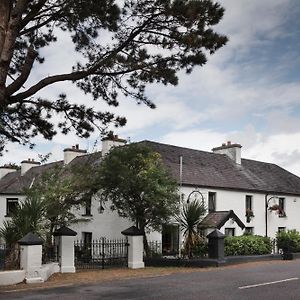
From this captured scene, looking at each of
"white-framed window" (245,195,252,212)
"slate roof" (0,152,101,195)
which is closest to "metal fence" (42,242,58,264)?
"slate roof" (0,152,101,195)

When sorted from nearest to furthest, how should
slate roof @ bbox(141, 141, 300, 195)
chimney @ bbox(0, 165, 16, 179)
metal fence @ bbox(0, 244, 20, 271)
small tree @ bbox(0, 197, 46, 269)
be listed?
1. metal fence @ bbox(0, 244, 20, 271)
2. small tree @ bbox(0, 197, 46, 269)
3. slate roof @ bbox(141, 141, 300, 195)
4. chimney @ bbox(0, 165, 16, 179)

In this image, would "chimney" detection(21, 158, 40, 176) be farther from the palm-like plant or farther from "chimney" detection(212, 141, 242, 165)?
the palm-like plant

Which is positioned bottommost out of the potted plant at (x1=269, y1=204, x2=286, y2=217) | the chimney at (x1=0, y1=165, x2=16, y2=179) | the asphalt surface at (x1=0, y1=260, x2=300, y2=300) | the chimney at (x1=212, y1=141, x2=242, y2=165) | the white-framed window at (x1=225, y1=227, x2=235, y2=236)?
the asphalt surface at (x1=0, y1=260, x2=300, y2=300)

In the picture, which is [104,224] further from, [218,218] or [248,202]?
[248,202]

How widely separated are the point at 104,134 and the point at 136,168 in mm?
9458

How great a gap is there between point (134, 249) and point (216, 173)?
54.8 ft

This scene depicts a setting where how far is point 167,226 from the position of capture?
86.2 ft

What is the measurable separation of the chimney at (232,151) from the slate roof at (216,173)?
561 mm

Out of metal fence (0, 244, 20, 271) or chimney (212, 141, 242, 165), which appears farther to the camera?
chimney (212, 141, 242, 165)

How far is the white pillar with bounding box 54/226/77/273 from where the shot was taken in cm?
2008

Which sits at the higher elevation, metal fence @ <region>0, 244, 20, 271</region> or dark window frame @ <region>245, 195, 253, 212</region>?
dark window frame @ <region>245, 195, 253, 212</region>

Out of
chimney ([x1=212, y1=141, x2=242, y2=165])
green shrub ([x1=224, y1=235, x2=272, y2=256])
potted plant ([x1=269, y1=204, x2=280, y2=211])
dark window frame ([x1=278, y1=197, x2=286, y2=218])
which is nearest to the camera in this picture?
green shrub ([x1=224, y1=235, x2=272, y2=256])

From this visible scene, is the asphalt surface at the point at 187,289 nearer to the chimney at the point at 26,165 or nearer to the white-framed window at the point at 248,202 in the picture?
Answer: the white-framed window at the point at 248,202

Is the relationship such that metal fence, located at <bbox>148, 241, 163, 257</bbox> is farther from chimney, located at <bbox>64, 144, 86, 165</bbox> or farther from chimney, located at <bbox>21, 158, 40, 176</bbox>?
chimney, located at <bbox>21, 158, 40, 176</bbox>
